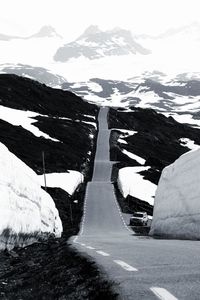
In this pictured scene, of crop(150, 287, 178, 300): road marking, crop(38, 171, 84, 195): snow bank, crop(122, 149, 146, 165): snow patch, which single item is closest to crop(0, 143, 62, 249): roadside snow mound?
crop(150, 287, 178, 300): road marking

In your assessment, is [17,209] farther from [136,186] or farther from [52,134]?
[52,134]

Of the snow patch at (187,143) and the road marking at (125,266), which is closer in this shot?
the road marking at (125,266)

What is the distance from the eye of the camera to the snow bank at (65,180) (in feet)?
261

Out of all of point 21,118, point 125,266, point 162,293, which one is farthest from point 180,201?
point 21,118

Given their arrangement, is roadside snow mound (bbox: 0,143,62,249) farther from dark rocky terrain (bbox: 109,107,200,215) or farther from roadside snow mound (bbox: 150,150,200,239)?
dark rocky terrain (bbox: 109,107,200,215)

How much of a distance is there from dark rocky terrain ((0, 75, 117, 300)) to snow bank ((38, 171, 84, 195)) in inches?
61.6

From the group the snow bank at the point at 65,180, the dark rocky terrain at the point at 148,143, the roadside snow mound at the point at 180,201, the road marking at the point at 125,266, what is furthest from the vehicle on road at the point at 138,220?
the road marking at the point at 125,266

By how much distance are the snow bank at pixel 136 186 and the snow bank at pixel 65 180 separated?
8.55m

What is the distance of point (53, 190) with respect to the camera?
7581 cm

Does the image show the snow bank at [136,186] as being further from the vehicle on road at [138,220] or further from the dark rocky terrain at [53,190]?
the vehicle on road at [138,220]

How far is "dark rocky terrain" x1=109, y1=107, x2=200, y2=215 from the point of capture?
95812 millimetres

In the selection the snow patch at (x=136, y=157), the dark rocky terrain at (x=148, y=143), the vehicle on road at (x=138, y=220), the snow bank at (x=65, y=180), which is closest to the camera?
the vehicle on road at (x=138, y=220)

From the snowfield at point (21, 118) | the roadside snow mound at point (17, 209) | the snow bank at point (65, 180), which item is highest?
the snowfield at point (21, 118)

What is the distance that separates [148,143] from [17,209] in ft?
423
